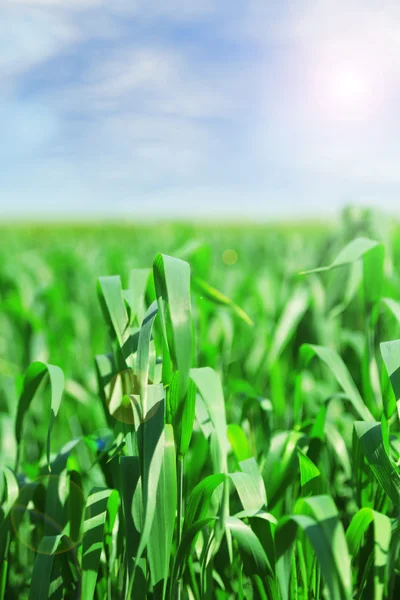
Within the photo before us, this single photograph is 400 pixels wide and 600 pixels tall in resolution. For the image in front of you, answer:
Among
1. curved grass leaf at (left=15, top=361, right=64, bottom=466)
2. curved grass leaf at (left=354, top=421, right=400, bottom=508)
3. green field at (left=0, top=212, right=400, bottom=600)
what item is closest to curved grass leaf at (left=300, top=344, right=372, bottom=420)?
green field at (left=0, top=212, right=400, bottom=600)

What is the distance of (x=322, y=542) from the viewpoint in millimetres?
542

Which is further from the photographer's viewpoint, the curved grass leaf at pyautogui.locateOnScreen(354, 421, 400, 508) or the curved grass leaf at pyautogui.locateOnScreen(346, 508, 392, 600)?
the curved grass leaf at pyautogui.locateOnScreen(354, 421, 400, 508)

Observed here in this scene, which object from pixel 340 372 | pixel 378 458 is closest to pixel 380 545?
pixel 378 458

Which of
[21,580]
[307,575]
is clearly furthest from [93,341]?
[307,575]

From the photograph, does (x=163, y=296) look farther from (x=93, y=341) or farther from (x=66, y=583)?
(x=93, y=341)

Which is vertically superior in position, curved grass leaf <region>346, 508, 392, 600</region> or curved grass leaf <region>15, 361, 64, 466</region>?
curved grass leaf <region>15, 361, 64, 466</region>

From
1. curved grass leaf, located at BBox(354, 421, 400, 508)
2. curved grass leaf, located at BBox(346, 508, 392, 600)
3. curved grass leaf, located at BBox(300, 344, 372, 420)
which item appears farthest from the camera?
curved grass leaf, located at BBox(300, 344, 372, 420)

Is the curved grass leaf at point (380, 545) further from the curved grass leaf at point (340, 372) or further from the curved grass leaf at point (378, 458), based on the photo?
the curved grass leaf at point (340, 372)

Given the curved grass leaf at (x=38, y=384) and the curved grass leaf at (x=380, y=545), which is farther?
the curved grass leaf at (x=38, y=384)

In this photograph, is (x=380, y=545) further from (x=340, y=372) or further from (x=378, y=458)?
(x=340, y=372)

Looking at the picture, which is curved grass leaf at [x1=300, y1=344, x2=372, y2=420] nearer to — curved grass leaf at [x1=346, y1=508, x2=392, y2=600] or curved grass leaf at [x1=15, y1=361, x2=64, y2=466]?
curved grass leaf at [x1=346, y1=508, x2=392, y2=600]

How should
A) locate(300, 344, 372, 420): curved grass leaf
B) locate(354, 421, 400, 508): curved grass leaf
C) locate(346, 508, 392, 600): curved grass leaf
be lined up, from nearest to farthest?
locate(346, 508, 392, 600): curved grass leaf, locate(354, 421, 400, 508): curved grass leaf, locate(300, 344, 372, 420): curved grass leaf

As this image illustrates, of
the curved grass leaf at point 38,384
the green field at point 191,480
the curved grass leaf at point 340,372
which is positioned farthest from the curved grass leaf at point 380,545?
the curved grass leaf at point 38,384

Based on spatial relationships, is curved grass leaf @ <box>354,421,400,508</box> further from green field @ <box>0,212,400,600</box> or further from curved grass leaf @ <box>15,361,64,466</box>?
curved grass leaf @ <box>15,361,64,466</box>
